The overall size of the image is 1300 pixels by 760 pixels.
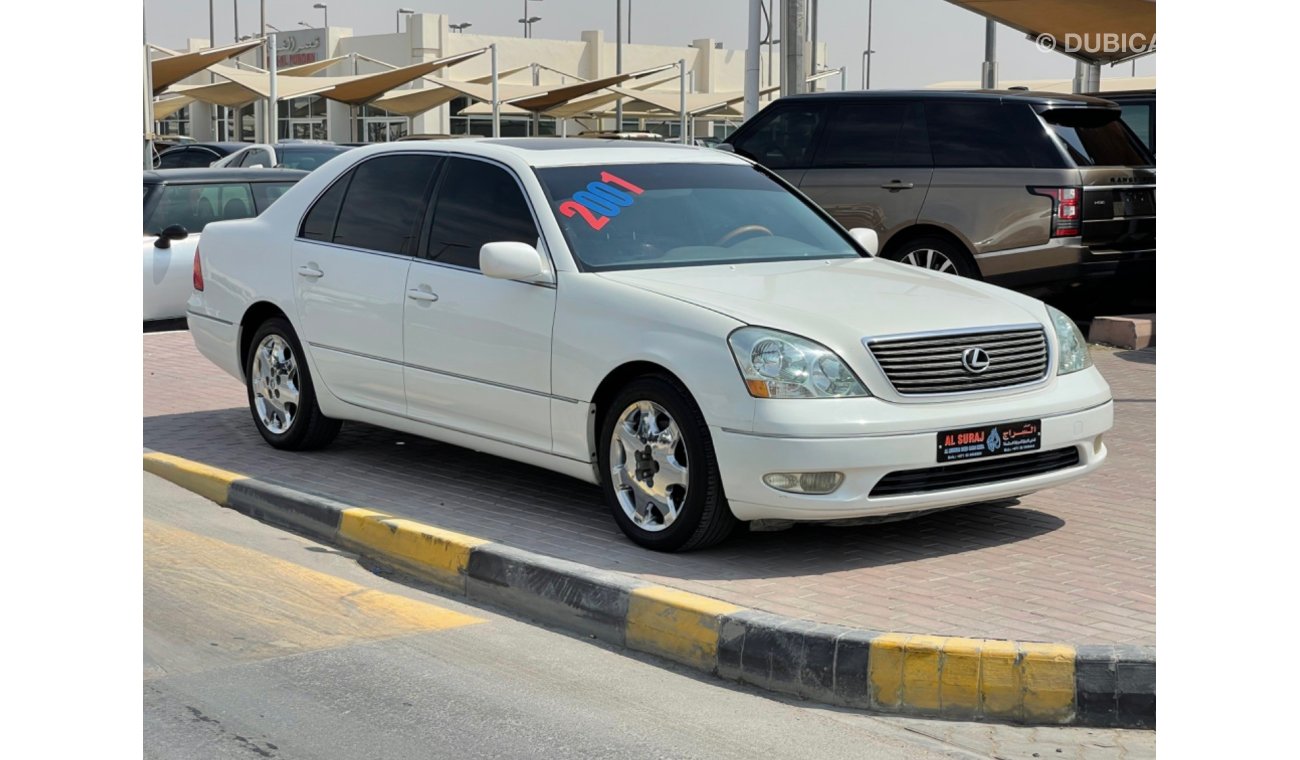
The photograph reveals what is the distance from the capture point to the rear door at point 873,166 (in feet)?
39.3

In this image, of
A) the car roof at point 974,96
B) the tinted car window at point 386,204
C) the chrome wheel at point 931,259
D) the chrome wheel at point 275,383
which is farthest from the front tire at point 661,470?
the car roof at point 974,96

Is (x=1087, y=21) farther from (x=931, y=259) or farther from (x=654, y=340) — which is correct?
(x=654, y=340)

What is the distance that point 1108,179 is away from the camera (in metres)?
11.5

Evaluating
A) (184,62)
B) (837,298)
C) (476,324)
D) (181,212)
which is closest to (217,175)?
(181,212)

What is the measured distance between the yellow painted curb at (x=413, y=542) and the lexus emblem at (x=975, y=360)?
1941 millimetres

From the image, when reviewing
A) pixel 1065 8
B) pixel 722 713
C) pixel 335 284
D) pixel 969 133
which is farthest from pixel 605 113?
pixel 722 713

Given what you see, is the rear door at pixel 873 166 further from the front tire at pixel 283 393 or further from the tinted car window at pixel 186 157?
the tinted car window at pixel 186 157

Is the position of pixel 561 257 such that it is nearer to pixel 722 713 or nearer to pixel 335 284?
pixel 335 284

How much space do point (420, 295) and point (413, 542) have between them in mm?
1297

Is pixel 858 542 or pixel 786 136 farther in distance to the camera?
pixel 786 136

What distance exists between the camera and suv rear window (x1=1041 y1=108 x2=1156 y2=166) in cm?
1156

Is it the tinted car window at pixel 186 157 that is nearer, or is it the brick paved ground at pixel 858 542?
the brick paved ground at pixel 858 542

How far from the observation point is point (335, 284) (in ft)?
24.6

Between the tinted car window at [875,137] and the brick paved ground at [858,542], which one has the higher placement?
the tinted car window at [875,137]
